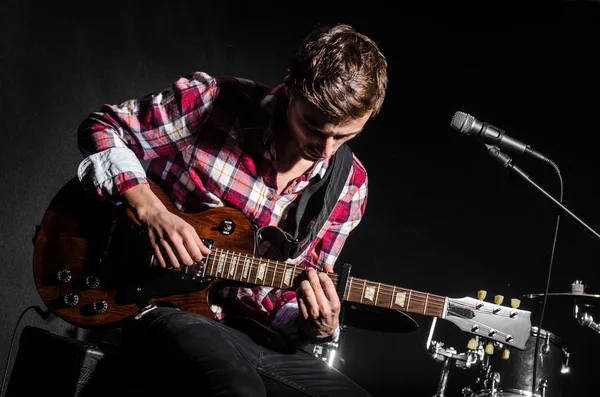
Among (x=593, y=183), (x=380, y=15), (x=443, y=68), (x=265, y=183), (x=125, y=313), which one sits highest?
Answer: (x=380, y=15)

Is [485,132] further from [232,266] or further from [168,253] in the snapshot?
[168,253]

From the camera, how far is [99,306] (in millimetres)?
1808

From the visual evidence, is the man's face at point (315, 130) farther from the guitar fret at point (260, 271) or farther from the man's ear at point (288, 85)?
the guitar fret at point (260, 271)

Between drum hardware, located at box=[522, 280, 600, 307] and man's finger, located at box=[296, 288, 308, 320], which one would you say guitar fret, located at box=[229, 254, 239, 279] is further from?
drum hardware, located at box=[522, 280, 600, 307]

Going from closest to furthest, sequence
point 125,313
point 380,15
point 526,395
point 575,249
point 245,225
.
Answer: point 125,313
point 245,225
point 526,395
point 575,249
point 380,15

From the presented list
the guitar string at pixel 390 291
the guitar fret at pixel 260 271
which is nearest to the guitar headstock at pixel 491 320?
the guitar string at pixel 390 291

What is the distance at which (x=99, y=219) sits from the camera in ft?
6.21

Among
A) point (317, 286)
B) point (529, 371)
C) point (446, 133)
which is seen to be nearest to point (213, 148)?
point (317, 286)

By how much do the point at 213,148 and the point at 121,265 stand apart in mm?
550

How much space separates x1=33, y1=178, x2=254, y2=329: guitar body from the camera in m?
1.82

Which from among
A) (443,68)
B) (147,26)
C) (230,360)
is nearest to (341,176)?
(230,360)

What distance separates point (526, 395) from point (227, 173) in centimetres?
203

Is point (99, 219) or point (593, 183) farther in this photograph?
point (593, 183)

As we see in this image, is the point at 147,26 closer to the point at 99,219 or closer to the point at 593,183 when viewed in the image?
the point at 99,219
